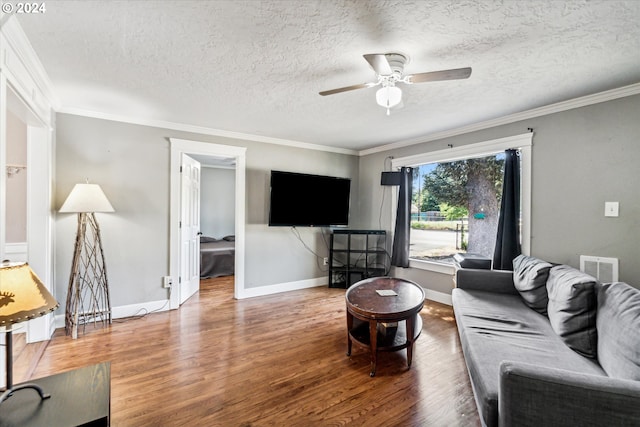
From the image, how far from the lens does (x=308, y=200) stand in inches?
173

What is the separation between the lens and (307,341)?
2721 mm

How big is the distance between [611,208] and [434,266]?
196 centimetres

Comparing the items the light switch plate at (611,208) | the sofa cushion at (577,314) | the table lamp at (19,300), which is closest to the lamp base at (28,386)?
the table lamp at (19,300)

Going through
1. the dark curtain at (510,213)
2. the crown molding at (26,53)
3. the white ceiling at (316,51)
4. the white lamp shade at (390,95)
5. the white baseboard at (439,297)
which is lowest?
the white baseboard at (439,297)

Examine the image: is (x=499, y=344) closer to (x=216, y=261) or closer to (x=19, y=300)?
(x=19, y=300)

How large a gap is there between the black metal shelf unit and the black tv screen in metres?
0.41

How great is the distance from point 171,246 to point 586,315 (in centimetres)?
401

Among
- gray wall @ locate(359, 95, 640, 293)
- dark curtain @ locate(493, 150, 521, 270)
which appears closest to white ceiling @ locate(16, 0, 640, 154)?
gray wall @ locate(359, 95, 640, 293)

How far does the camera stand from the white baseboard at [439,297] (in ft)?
12.5

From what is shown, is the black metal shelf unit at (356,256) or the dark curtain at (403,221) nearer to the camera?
the dark curtain at (403,221)

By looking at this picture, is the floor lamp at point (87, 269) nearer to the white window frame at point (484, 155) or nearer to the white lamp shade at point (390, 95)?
the white lamp shade at point (390, 95)

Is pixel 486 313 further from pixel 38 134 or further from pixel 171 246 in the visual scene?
pixel 38 134

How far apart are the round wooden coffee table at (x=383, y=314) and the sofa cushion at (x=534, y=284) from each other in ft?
2.84

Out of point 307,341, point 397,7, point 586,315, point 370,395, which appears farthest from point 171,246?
point 586,315
